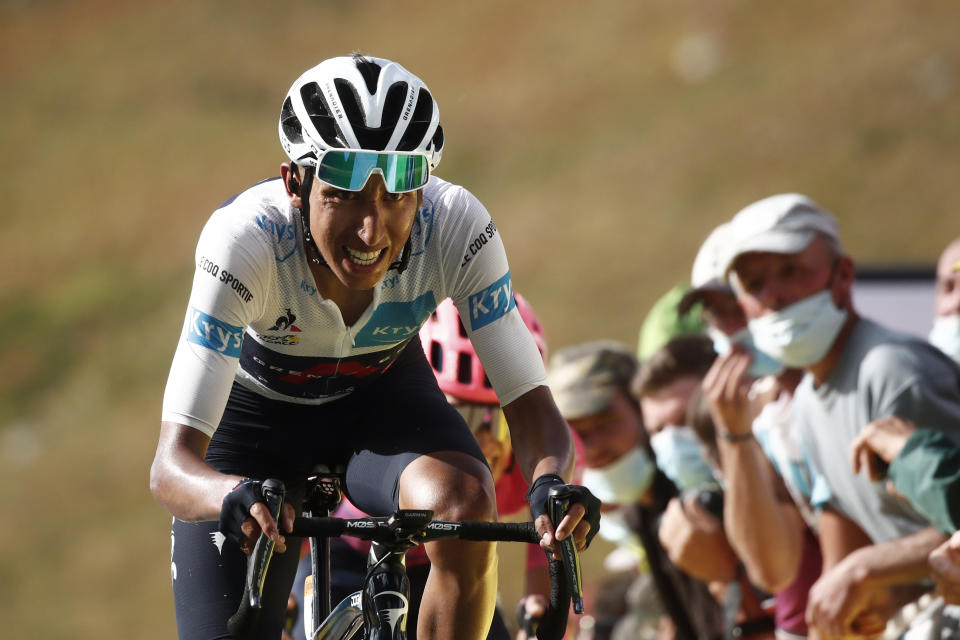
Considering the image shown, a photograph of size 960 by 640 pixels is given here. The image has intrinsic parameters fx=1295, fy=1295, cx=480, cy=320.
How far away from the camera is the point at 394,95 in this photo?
13.0ft

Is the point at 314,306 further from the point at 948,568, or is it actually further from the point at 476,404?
the point at 948,568

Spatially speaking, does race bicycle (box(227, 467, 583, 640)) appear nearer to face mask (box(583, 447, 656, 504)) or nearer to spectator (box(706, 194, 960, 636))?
spectator (box(706, 194, 960, 636))

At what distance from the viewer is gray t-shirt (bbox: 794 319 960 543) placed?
5520mm

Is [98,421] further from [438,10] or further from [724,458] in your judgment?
[724,458]

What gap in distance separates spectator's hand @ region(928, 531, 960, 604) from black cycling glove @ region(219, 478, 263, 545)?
9.43 ft

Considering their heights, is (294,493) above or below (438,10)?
below

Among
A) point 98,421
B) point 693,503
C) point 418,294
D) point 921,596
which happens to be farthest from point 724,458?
point 98,421

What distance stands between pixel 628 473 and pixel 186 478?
13.0 feet

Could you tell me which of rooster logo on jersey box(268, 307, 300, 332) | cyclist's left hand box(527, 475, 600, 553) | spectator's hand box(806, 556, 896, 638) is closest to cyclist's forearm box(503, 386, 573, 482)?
cyclist's left hand box(527, 475, 600, 553)

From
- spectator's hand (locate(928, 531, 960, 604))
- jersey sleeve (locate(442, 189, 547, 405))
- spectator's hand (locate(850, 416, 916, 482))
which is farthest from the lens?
spectator's hand (locate(850, 416, 916, 482))

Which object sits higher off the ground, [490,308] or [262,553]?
[490,308]

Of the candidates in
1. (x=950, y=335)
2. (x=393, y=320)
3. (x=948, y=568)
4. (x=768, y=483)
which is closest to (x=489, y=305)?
(x=393, y=320)

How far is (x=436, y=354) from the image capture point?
579 cm

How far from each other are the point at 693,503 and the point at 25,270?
1168 inches
